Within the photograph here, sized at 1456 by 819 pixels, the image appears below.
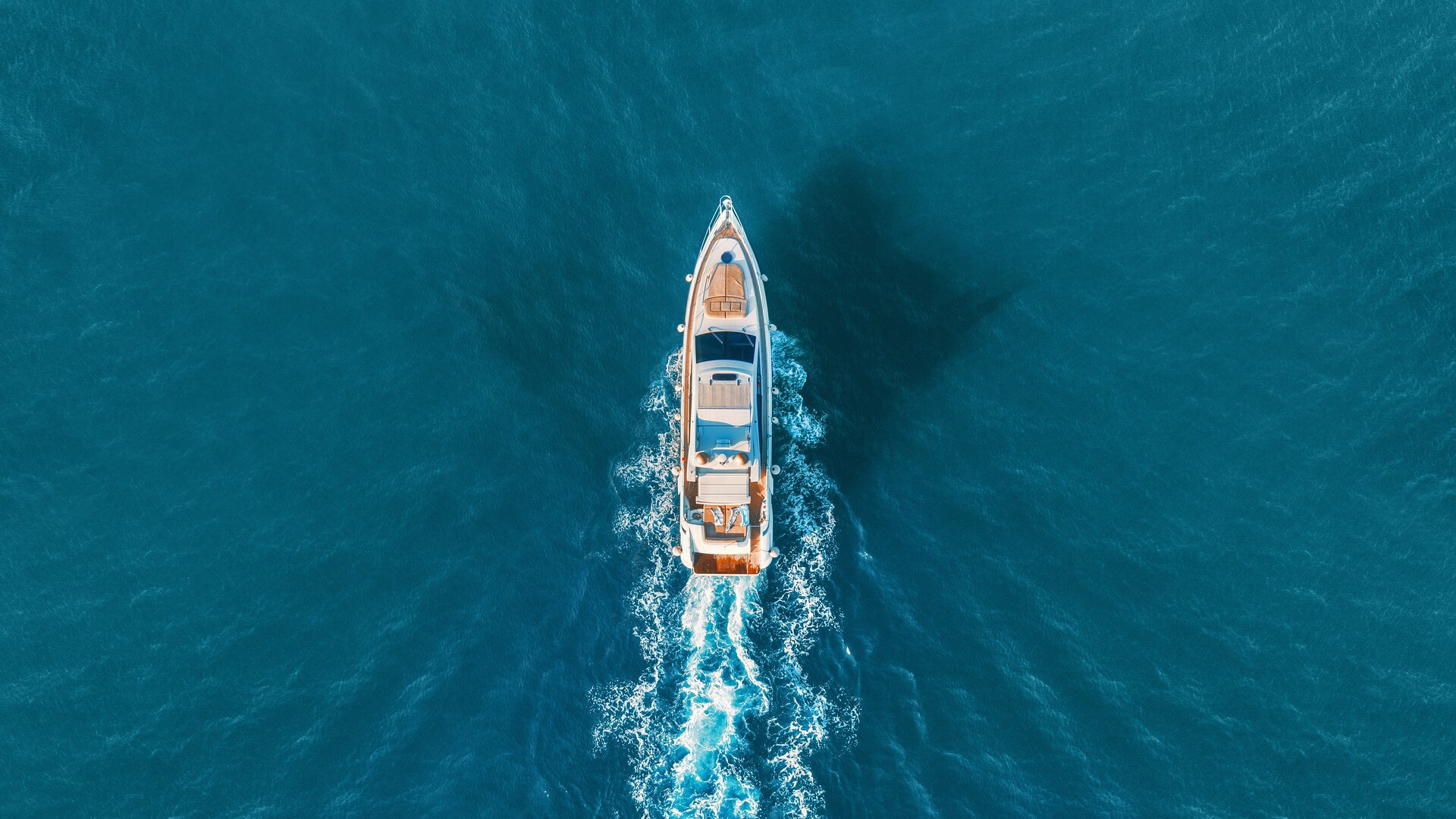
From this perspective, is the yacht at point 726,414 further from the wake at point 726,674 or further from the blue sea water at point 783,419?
the blue sea water at point 783,419

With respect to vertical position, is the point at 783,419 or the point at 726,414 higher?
the point at 783,419

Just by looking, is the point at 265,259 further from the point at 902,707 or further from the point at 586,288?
the point at 902,707

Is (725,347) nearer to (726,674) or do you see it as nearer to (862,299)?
(862,299)

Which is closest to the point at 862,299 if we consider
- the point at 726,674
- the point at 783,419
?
the point at 783,419

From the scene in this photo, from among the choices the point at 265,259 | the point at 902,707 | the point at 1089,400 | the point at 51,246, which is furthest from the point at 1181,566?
the point at 51,246

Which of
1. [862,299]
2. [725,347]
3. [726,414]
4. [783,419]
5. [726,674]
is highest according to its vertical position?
[862,299]
